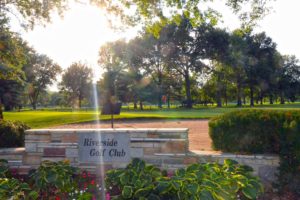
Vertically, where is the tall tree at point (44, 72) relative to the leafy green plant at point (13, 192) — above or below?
above

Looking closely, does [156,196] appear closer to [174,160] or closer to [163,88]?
[174,160]

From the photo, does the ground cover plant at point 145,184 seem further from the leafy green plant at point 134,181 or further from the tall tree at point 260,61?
the tall tree at point 260,61

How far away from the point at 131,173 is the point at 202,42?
40.8 meters

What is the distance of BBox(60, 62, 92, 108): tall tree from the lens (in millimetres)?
63938

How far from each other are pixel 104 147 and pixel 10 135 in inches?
103

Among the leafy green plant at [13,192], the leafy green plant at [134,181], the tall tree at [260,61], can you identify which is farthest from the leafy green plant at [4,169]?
the tall tree at [260,61]

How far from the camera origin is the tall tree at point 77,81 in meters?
63.9

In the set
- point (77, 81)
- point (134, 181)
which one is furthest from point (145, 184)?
point (77, 81)

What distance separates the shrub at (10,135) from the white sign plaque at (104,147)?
2.02 m

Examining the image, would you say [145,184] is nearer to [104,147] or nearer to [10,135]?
[104,147]

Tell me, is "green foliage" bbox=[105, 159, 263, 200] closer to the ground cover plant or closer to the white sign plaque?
the ground cover plant

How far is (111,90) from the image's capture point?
4891 cm

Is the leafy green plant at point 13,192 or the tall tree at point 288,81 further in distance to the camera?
the tall tree at point 288,81

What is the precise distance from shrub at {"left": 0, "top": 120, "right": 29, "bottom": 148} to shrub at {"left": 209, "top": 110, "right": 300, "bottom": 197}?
4797 mm
